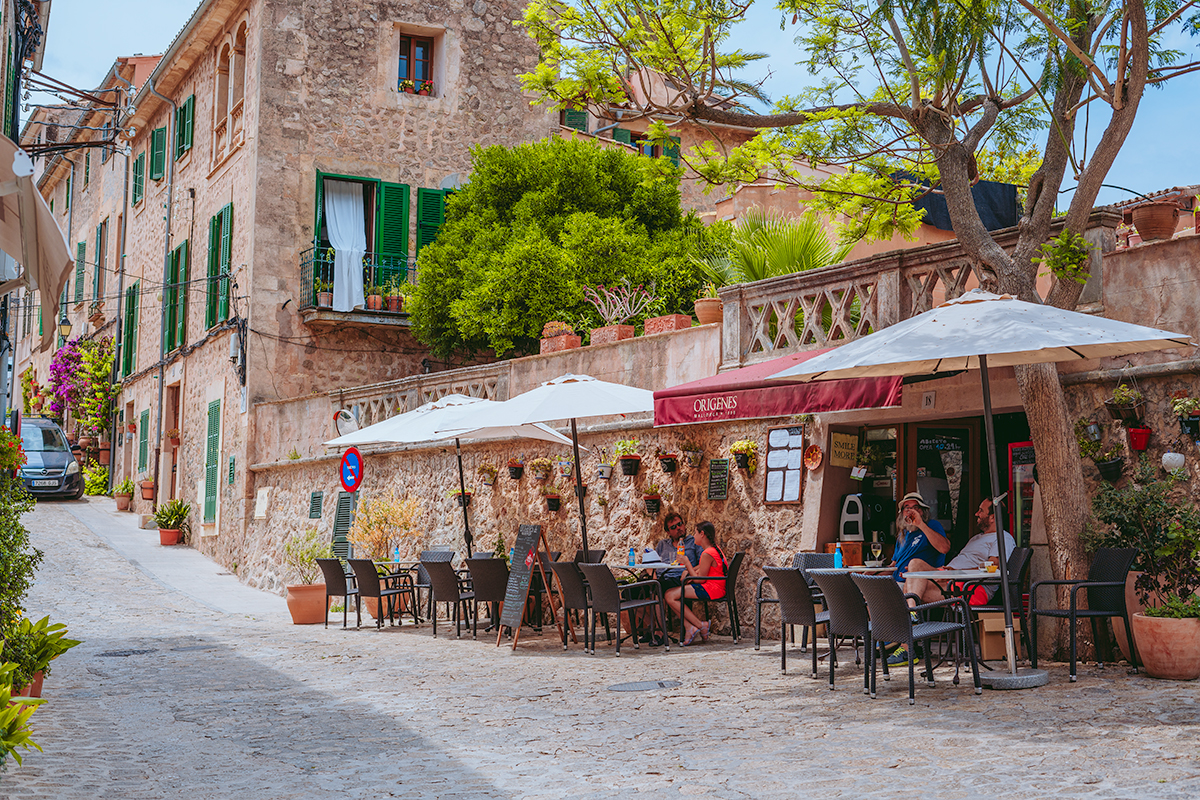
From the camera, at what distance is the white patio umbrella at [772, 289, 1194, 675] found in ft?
21.7

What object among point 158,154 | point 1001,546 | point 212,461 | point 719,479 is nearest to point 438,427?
point 719,479

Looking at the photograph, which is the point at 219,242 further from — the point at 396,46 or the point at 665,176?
the point at 665,176

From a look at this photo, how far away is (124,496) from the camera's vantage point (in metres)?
25.0

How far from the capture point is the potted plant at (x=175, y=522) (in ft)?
69.4

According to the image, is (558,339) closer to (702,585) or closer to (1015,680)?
(702,585)

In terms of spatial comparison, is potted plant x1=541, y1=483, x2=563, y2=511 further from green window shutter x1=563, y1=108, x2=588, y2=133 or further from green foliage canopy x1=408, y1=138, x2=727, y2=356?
green window shutter x1=563, y1=108, x2=588, y2=133

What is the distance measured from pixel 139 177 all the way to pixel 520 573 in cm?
2043

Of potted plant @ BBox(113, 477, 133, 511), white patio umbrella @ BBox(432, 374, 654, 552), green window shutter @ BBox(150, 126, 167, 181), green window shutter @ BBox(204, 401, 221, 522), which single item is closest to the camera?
white patio umbrella @ BBox(432, 374, 654, 552)

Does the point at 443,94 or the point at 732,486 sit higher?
the point at 443,94

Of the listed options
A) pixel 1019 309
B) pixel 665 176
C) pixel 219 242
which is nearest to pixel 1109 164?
pixel 1019 309

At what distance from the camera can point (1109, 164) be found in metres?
8.04

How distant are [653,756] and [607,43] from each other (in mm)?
6420

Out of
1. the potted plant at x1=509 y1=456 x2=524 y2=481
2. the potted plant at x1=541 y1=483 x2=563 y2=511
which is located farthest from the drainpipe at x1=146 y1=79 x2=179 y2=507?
the potted plant at x1=541 y1=483 x2=563 y2=511

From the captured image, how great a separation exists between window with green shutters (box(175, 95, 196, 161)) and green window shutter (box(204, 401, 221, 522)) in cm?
582
